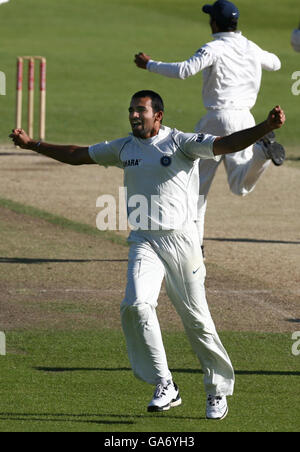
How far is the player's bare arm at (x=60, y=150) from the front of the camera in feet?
29.5

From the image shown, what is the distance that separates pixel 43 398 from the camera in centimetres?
906

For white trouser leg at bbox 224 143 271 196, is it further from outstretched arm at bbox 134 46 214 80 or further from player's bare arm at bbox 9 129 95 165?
player's bare arm at bbox 9 129 95 165

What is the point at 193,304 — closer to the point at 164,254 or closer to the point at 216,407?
the point at 164,254

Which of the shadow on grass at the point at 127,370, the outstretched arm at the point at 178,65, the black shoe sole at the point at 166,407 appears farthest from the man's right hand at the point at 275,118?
the outstretched arm at the point at 178,65

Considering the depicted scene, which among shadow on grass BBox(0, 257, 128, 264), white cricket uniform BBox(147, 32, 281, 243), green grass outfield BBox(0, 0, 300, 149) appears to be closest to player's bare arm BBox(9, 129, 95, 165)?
white cricket uniform BBox(147, 32, 281, 243)

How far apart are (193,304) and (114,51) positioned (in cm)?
3894

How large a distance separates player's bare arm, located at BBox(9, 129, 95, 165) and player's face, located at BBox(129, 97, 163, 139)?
1.79ft

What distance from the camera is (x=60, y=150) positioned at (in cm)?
905

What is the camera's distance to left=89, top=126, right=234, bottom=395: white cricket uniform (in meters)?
8.45

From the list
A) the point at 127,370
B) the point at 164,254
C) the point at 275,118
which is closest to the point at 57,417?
the point at 164,254

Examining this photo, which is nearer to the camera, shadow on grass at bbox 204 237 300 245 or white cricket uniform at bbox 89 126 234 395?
white cricket uniform at bbox 89 126 234 395

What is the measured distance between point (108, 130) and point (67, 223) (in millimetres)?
10996
